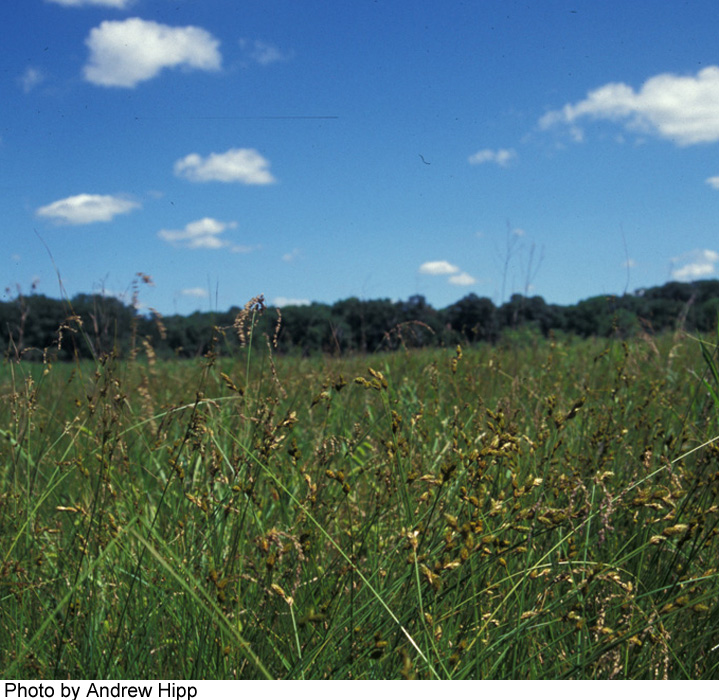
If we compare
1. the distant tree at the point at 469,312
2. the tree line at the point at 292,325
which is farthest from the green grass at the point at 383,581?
the distant tree at the point at 469,312

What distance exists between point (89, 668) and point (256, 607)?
42 cm

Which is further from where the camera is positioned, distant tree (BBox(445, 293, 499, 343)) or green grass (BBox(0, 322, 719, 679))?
distant tree (BBox(445, 293, 499, 343))

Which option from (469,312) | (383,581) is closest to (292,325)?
(469,312)

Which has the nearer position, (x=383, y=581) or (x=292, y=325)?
(x=383, y=581)

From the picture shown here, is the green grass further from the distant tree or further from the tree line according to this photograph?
the distant tree

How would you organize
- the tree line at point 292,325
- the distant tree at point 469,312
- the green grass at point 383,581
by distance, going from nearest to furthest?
the green grass at point 383,581
the tree line at point 292,325
the distant tree at point 469,312

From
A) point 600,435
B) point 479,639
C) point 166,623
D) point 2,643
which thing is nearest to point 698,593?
point 600,435

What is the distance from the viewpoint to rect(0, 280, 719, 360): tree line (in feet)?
7.36

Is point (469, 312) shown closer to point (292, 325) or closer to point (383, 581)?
point (292, 325)

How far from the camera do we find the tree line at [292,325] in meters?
2.24

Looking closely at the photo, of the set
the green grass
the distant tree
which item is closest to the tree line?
the distant tree

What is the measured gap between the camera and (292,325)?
7473mm

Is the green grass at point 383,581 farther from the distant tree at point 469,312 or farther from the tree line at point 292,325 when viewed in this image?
→ the distant tree at point 469,312

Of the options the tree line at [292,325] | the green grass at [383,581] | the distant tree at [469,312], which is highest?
the distant tree at [469,312]
